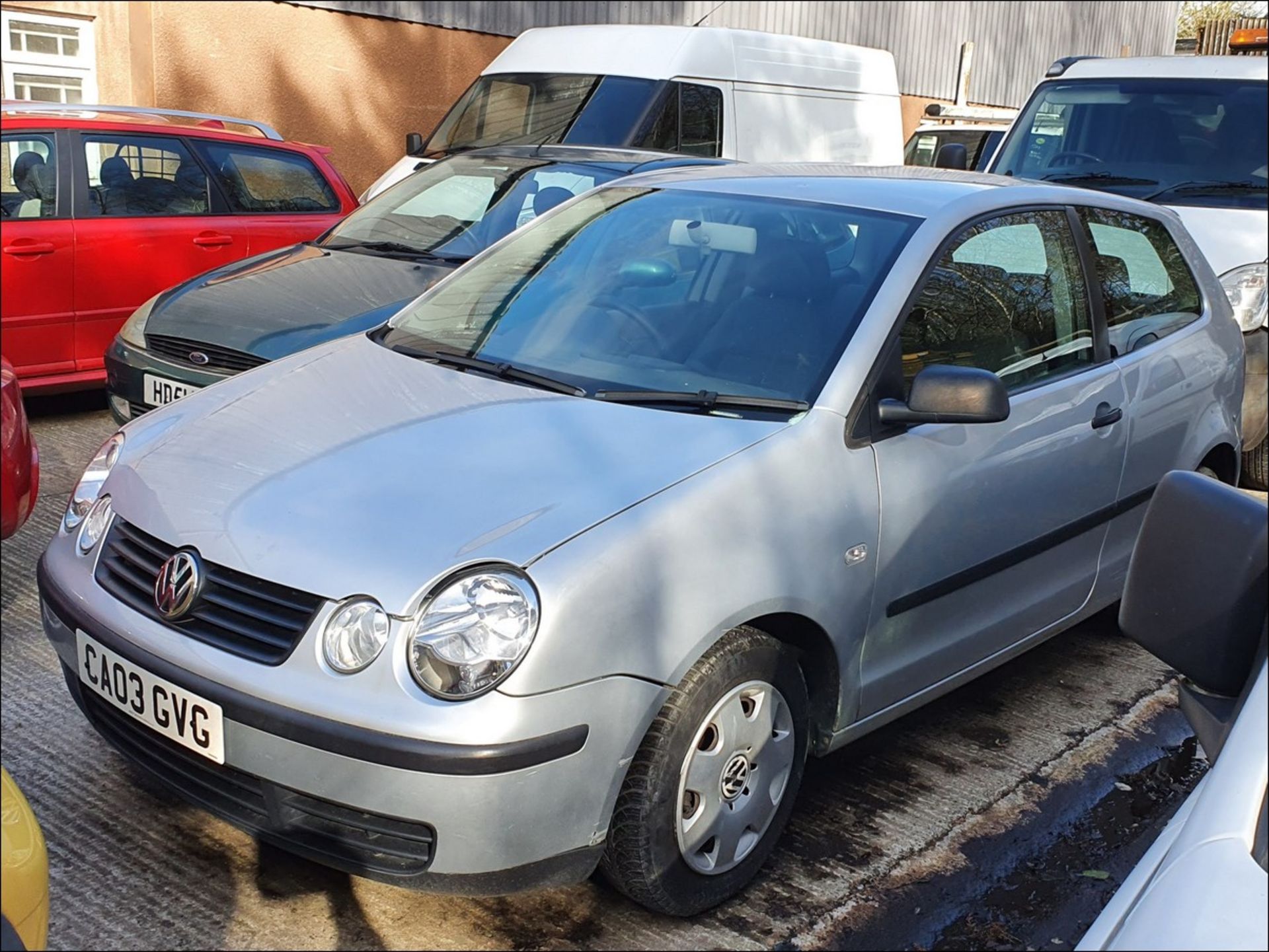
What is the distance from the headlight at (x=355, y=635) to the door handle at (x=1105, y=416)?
237 centimetres

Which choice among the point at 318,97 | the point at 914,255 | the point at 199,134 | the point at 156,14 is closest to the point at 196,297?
the point at 199,134

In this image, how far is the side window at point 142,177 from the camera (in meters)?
6.98

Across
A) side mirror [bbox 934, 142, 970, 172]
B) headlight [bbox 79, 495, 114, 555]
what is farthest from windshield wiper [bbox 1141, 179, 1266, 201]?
headlight [bbox 79, 495, 114, 555]

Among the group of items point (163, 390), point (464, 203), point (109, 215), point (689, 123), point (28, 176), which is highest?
point (689, 123)

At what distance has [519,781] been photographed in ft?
8.34

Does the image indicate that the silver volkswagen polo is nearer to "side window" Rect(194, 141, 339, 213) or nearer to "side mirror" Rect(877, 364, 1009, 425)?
"side mirror" Rect(877, 364, 1009, 425)

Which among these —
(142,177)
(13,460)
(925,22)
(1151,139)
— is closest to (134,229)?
(142,177)

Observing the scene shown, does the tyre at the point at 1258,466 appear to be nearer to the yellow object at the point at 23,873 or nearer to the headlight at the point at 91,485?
the headlight at the point at 91,485

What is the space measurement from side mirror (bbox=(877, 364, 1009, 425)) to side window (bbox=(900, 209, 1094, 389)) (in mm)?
188

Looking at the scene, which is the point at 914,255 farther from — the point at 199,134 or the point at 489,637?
the point at 199,134

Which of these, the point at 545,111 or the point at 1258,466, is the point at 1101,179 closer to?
the point at 1258,466

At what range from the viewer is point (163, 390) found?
5.61 m

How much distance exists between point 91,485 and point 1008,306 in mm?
2530

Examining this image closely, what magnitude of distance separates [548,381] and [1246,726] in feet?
6.71
